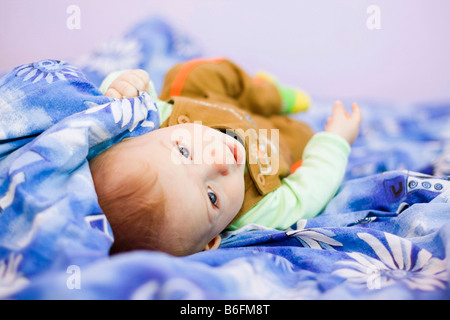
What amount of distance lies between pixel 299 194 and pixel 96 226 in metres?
0.55

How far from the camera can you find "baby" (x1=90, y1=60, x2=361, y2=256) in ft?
2.13

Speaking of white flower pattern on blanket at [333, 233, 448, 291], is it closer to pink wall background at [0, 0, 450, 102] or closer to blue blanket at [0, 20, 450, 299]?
blue blanket at [0, 20, 450, 299]

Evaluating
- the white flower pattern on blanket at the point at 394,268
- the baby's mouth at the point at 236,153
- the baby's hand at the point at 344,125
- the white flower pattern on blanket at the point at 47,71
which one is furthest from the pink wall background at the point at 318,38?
the white flower pattern on blanket at the point at 394,268

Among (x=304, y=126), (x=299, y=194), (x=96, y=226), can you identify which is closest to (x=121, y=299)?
(x=96, y=226)

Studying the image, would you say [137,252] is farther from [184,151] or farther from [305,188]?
[305,188]

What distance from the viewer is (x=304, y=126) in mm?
1324

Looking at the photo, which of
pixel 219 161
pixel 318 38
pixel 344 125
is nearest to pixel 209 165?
pixel 219 161

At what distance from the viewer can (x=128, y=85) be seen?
92 cm

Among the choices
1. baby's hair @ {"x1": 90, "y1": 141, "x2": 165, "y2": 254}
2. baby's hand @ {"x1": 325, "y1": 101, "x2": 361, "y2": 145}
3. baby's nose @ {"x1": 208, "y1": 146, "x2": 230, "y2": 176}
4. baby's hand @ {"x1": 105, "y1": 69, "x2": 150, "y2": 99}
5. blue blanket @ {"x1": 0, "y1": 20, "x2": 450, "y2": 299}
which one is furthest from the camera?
baby's hand @ {"x1": 325, "y1": 101, "x2": 361, "y2": 145}

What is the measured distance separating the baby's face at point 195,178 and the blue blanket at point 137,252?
0.06 m

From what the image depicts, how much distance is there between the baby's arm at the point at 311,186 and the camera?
938mm

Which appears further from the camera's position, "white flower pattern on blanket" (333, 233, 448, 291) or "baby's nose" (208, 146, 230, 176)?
"baby's nose" (208, 146, 230, 176)

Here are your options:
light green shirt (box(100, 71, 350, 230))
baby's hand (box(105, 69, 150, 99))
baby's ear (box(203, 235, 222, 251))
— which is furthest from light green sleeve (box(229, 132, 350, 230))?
baby's hand (box(105, 69, 150, 99))
